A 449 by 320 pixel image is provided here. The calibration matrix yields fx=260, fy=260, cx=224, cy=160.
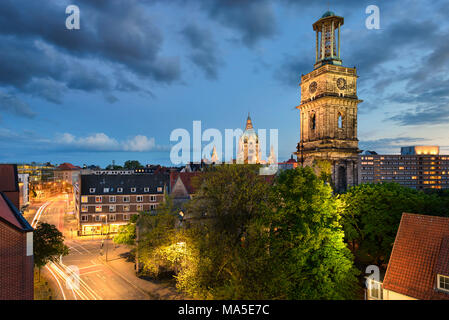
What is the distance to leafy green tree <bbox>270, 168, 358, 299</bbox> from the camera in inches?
902

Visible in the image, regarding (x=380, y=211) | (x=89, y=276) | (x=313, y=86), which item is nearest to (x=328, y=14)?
(x=313, y=86)

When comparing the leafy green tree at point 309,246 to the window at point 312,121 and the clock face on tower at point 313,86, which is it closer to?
the window at point 312,121

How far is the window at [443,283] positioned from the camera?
18.2m

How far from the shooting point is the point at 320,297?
22.9 m

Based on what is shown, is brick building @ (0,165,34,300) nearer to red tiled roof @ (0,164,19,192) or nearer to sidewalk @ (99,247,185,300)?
sidewalk @ (99,247,185,300)

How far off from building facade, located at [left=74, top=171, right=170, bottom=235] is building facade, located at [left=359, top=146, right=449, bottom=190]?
162m

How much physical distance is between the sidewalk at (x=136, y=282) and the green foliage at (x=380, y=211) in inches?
924

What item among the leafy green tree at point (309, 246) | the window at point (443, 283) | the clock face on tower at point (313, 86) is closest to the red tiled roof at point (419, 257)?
the window at point (443, 283)

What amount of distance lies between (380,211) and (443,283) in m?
13.9

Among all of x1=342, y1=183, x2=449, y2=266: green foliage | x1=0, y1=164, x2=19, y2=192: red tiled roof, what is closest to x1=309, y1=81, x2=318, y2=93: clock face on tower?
x1=342, y1=183, x2=449, y2=266: green foliage

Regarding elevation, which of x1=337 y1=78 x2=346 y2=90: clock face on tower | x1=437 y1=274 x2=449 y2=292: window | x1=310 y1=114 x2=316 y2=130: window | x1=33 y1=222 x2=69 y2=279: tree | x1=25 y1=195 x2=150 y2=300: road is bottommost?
x1=25 y1=195 x2=150 y2=300: road
